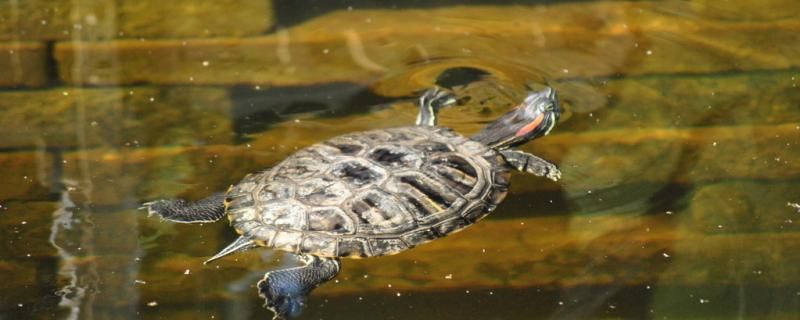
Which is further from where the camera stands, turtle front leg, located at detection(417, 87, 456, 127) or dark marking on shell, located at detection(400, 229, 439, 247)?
turtle front leg, located at detection(417, 87, 456, 127)

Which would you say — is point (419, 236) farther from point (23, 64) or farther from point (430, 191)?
point (23, 64)

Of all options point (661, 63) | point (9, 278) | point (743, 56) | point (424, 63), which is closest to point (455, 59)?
point (424, 63)

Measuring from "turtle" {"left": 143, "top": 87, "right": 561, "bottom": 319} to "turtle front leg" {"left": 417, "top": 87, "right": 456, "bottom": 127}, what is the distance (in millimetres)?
323

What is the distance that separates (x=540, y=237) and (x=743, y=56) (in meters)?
1.76

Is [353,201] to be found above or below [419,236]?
above

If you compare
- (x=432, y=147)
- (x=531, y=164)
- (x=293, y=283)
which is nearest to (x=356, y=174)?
(x=432, y=147)

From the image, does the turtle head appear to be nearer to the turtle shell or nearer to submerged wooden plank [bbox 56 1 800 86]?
the turtle shell

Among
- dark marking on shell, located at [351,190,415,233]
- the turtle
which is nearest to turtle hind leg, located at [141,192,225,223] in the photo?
the turtle

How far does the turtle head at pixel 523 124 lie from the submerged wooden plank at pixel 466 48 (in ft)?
1.55

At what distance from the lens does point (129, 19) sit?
5.04m

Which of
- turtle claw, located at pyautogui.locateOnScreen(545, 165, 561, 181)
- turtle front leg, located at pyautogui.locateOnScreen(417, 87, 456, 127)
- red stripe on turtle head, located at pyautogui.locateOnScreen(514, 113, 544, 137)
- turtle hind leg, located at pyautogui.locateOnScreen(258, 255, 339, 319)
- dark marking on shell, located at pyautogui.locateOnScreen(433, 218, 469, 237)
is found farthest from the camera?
turtle front leg, located at pyautogui.locateOnScreen(417, 87, 456, 127)

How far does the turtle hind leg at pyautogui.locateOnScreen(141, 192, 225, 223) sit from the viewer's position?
11.7 feet

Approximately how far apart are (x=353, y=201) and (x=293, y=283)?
34 centimetres

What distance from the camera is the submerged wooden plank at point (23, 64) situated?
14.9ft
